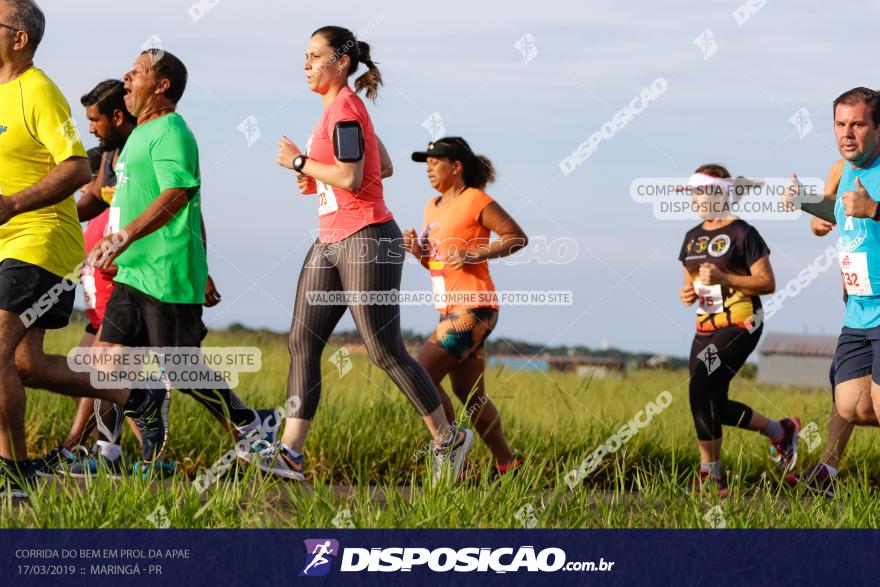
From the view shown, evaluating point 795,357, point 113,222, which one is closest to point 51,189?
point 113,222

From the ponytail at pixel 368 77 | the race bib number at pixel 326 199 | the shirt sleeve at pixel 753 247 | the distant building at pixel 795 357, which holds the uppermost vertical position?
the ponytail at pixel 368 77

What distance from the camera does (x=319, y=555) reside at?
4.26m

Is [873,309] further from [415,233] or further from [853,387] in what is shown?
[415,233]

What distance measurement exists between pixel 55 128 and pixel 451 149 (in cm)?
230

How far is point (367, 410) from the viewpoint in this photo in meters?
7.52

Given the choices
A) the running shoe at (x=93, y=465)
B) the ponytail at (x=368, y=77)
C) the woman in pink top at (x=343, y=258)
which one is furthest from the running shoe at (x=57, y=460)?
the ponytail at (x=368, y=77)

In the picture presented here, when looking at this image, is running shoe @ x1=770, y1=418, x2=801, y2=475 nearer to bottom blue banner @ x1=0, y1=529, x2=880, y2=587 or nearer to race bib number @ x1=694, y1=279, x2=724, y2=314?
race bib number @ x1=694, y1=279, x2=724, y2=314

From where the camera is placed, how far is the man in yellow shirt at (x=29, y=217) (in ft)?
18.9

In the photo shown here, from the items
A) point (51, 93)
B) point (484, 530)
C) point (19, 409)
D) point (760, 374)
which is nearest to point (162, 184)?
point (51, 93)

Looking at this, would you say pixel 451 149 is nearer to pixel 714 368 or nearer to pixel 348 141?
pixel 348 141

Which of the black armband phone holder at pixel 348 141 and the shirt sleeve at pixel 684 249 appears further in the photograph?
the shirt sleeve at pixel 684 249

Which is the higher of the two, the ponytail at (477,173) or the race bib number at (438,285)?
the ponytail at (477,173)

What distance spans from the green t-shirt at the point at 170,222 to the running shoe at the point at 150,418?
0.49 meters

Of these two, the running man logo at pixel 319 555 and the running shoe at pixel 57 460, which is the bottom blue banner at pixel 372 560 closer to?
the running man logo at pixel 319 555
